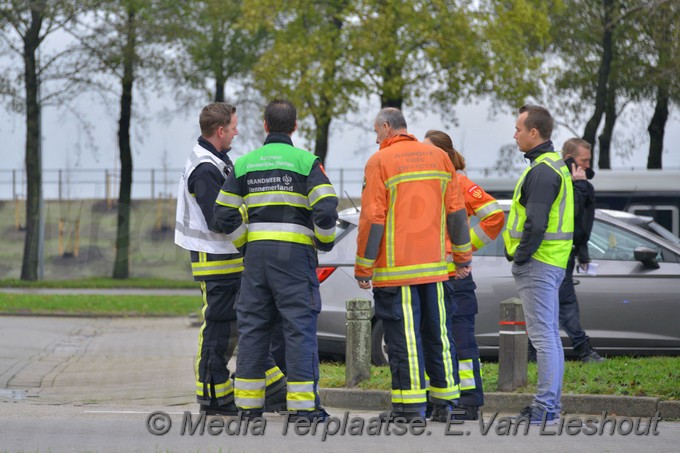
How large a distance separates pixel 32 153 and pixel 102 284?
374 cm

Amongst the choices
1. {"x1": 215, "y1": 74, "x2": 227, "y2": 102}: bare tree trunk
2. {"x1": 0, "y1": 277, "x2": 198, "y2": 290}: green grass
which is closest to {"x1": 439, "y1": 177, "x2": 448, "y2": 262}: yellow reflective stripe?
{"x1": 0, "y1": 277, "x2": 198, "y2": 290}: green grass

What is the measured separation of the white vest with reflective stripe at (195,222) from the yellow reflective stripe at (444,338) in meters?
1.44

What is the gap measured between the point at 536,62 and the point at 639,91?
4117 mm

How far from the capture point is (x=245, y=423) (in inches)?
285

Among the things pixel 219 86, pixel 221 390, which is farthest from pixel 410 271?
pixel 219 86

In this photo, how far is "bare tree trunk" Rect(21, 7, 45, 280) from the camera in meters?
28.0

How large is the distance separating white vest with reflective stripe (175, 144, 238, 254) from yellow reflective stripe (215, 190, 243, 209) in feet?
1.76

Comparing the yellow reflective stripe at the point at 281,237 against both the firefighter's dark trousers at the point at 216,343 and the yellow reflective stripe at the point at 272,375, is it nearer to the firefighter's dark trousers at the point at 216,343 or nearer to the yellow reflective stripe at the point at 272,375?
the firefighter's dark trousers at the point at 216,343

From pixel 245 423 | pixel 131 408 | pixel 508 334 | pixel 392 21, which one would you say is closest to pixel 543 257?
pixel 508 334

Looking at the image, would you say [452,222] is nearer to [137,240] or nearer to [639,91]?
[639,91]

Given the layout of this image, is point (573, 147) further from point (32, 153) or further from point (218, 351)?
point (32, 153)

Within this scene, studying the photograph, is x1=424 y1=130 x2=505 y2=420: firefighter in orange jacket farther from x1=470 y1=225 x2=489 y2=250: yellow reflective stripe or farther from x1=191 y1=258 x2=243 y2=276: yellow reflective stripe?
x1=191 y1=258 x2=243 y2=276: yellow reflective stripe

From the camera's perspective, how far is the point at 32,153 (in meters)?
28.8

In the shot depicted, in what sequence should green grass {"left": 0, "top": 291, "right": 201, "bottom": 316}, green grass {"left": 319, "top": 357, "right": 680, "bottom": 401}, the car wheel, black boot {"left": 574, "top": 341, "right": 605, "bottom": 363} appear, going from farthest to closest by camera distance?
green grass {"left": 0, "top": 291, "right": 201, "bottom": 316}, the car wheel, black boot {"left": 574, "top": 341, "right": 605, "bottom": 363}, green grass {"left": 319, "top": 357, "right": 680, "bottom": 401}
